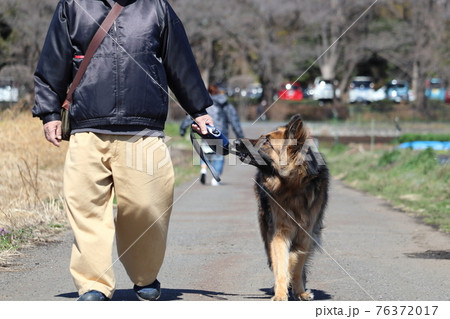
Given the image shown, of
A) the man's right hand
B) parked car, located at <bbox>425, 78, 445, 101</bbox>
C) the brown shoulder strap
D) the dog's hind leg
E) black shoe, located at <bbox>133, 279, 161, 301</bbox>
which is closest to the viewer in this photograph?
the brown shoulder strap

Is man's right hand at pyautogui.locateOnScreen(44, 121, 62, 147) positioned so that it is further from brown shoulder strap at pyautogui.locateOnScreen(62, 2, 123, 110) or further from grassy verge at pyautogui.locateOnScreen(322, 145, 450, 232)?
grassy verge at pyautogui.locateOnScreen(322, 145, 450, 232)

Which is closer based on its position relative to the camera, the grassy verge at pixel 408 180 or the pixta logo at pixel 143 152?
the pixta logo at pixel 143 152

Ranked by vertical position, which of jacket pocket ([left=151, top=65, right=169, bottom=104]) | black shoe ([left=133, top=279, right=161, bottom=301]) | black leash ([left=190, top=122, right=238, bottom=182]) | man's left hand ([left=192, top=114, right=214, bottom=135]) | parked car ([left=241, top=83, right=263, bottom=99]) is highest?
jacket pocket ([left=151, top=65, right=169, bottom=104])

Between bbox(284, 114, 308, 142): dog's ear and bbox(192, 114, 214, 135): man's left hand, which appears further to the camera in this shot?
bbox(284, 114, 308, 142): dog's ear

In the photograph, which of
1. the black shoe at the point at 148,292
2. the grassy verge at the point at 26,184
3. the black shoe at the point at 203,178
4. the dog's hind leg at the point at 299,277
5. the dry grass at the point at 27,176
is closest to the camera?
the black shoe at the point at 148,292

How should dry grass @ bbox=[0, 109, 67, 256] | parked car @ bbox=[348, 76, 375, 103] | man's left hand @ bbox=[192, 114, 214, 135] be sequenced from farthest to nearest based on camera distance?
parked car @ bbox=[348, 76, 375, 103]
dry grass @ bbox=[0, 109, 67, 256]
man's left hand @ bbox=[192, 114, 214, 135]

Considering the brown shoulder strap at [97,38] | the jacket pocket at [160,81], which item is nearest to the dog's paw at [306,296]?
the jacket pocket at [160,81]

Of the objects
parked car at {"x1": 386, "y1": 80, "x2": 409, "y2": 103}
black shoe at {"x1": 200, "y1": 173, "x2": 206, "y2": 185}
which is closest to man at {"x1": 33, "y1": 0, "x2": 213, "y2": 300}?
black shoe at {"x1": 200, "y1": 173, "x2": 206, "y2": 185}

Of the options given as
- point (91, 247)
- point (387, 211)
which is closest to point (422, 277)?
point (91, 247)

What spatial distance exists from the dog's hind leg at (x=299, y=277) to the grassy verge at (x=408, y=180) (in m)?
4.32

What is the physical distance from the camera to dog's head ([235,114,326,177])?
621 cm

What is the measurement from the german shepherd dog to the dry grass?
354 centimetres

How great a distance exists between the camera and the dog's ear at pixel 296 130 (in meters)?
6.11

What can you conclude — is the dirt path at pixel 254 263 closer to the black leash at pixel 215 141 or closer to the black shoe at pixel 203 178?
the black leash at pixel 215 141
